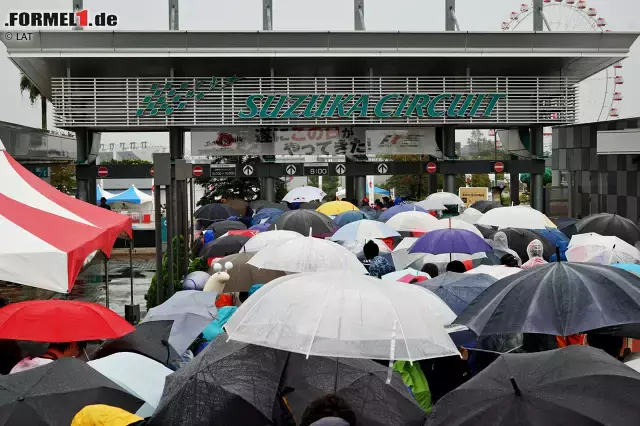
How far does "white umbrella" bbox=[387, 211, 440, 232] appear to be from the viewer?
1677 centimetres

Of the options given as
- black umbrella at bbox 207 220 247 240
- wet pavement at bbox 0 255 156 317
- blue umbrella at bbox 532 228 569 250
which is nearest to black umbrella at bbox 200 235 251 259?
wet pavement at bbox 0 255 156 317

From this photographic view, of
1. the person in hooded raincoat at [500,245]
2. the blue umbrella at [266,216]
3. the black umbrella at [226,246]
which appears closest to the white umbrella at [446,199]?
the blue umbrella at [266,216]

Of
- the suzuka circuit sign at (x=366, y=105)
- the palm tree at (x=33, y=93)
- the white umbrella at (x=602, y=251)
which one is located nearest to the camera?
the white umbrella at (x=602, y=251)

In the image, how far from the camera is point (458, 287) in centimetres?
914

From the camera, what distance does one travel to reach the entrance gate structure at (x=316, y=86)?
34.4 metres

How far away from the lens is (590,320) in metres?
6.61

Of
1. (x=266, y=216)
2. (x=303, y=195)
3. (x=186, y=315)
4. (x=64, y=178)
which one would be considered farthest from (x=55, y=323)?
(x=64, y=178)

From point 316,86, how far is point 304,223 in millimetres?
19920

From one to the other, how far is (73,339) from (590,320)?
413 cm

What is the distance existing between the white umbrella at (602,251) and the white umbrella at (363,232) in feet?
10.8

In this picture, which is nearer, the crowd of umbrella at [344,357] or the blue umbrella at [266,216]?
the crowd of umbrella at [344,357]

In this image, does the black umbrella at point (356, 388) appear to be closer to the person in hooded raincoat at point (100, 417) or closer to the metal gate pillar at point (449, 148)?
the person in hooded raincoat at point (100, 417)

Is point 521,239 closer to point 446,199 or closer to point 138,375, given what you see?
point 446,199

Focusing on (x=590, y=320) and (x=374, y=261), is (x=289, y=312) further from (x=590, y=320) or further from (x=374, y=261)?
(x=374, y=261)
